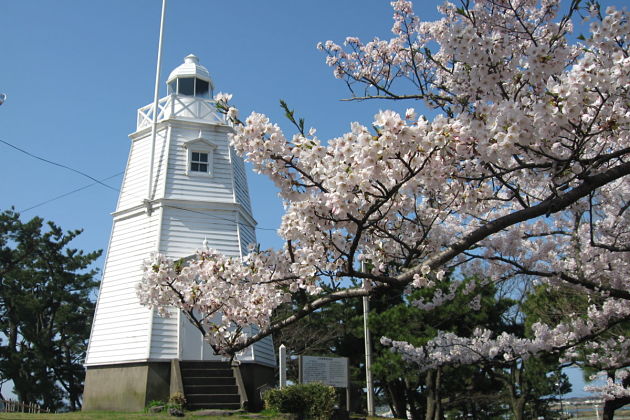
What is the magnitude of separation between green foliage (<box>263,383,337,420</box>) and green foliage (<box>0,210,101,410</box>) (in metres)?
19.1

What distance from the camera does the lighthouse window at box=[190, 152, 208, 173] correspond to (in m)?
17.3

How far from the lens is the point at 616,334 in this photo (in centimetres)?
1198

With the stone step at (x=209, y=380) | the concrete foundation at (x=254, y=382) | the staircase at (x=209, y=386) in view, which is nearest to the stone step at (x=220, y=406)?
the staircase at (x=209, y=386)

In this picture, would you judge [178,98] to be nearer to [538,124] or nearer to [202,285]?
[202,285]

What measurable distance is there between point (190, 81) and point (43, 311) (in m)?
17.1

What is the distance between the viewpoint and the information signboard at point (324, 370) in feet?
45.3

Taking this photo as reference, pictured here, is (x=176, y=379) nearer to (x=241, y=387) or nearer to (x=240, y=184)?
(x=241, y=387)

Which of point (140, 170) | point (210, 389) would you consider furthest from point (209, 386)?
point (140, 170)

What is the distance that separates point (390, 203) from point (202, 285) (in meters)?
2.31

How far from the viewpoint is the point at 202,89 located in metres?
19.2

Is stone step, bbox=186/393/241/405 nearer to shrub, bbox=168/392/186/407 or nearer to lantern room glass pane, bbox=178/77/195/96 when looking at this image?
shrub, bbox=168/392/186/407

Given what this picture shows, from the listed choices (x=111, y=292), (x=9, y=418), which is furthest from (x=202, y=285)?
(x=111, y=292)

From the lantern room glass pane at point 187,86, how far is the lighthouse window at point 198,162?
2717mm

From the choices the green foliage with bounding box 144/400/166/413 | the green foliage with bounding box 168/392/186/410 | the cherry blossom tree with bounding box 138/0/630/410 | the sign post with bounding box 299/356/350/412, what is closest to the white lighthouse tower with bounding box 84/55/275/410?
the green foliage with bounding box 144/400/166/413
